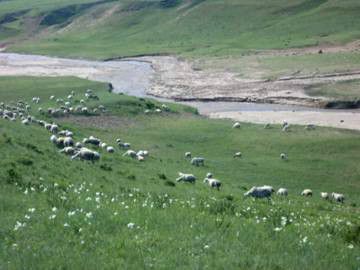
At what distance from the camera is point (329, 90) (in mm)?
55906

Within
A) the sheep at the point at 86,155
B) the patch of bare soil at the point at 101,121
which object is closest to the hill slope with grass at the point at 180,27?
the patch of bare soil at the point at 101,121

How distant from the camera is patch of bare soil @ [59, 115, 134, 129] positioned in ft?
127

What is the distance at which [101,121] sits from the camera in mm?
40250

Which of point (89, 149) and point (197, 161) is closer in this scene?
point (89, 149)

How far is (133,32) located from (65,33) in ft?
70.3

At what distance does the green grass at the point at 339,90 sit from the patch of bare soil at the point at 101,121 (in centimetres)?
1874

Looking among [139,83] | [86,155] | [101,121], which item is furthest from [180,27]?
[86,155]

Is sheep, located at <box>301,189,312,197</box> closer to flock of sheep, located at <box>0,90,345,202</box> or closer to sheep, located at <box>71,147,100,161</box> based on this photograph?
flock of sheep, located at <box>0,90,345,202</box>

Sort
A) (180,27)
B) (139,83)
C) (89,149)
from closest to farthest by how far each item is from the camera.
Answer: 1. (89,149)
2. (139,83)
3. (180,27)

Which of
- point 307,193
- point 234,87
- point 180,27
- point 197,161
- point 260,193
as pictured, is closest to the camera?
point 260,193

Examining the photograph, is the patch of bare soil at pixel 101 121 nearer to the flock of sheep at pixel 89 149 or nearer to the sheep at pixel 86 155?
the flock of sheep at pixel 89 149

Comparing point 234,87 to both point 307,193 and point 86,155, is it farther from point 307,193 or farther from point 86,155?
point 86,155

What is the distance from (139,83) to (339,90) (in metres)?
20.8

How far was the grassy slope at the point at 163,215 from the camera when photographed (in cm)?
1014
